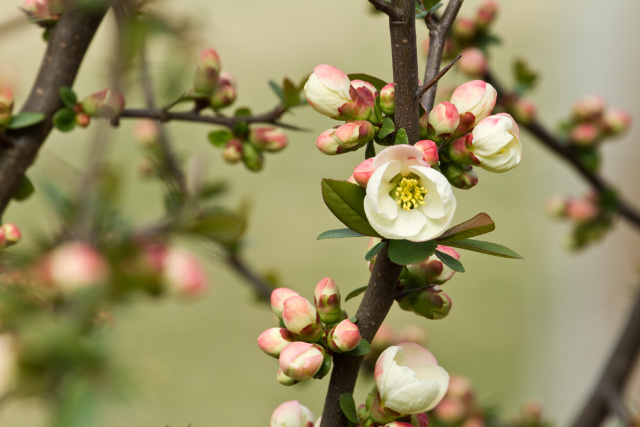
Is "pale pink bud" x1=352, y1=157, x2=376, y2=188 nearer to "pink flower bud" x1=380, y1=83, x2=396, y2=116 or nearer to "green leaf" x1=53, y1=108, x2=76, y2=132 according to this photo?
"pink flower bud" x1=380, y1=83, x2=396, y2=116

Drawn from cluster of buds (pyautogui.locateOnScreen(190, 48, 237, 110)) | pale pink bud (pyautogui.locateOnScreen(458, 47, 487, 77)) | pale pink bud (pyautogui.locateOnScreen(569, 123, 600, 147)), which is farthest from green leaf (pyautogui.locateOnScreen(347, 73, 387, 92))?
pale pink bud (pyautogui.locateOnScreen(569, 123, 600, 147))

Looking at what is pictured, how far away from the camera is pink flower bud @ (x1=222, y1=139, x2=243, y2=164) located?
15.8 inches

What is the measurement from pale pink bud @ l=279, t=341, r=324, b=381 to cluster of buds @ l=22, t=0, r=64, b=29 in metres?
0.19

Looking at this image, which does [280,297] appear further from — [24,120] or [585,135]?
[585,135]

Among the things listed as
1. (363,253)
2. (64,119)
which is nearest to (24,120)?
(64,119)

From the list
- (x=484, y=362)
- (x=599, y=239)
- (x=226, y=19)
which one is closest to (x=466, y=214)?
(x=484, y=362)

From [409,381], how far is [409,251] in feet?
0.16

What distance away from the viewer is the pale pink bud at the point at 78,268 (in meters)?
0.15

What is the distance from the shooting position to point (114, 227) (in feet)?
0.60

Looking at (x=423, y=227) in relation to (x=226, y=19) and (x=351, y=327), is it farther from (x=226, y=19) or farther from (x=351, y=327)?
(x=226, y=19)

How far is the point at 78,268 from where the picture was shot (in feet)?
0.50

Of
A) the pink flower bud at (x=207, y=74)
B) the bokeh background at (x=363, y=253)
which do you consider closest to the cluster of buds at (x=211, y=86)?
the pink flower bud at (x=207, y=74)

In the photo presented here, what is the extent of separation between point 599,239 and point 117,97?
0.65 meters

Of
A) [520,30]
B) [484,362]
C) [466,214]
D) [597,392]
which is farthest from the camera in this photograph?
[520,30]
